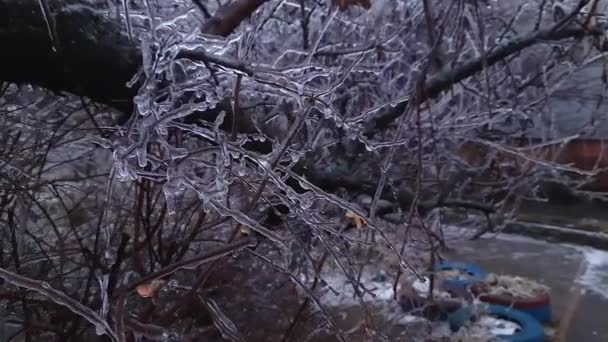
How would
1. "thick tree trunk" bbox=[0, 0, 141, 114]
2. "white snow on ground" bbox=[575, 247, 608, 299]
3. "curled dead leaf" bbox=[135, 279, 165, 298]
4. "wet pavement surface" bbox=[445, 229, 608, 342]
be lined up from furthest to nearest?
"white snow on ground" bbox=[575, 247, 608, 299] → "wet pavement surface" bbox=[445, 229, 608, 342] → "thick tree trunk" bbox=[0, 0, 141, 114] → "curled dead leaf" bbox=[135, 279, 165, 298]

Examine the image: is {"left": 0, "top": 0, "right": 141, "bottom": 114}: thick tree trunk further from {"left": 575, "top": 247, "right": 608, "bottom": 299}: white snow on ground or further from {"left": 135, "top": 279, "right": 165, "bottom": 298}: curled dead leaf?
{"left": 575, "top": 247, "right": 608, "bottom": 299}: white snow on ground

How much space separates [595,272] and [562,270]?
0.35m

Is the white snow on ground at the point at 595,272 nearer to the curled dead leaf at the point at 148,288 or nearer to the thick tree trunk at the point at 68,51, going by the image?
the thick tree trunk at the point at 68,51

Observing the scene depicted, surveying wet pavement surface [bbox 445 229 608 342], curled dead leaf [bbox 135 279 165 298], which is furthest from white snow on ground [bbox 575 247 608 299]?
curled dead leaf [bbox 135 279 165 298]

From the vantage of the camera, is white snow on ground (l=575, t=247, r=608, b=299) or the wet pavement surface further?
white snow on ground (l=575, t=247, r=608, b=299)

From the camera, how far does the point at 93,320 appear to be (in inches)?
67.1

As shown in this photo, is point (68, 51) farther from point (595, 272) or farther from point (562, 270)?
point (595, 272)

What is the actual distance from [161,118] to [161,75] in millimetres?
288

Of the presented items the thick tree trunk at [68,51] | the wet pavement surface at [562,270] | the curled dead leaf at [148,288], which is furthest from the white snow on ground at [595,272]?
the curled dead leaf at [148,288]

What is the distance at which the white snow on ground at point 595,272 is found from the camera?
7.60 meters

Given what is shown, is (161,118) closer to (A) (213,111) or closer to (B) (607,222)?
(A) (213,111)

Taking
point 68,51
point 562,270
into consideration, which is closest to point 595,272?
point 562,270

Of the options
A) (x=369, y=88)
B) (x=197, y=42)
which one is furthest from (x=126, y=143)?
(x=369, y=88)

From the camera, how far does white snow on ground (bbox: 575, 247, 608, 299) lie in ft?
24.9
